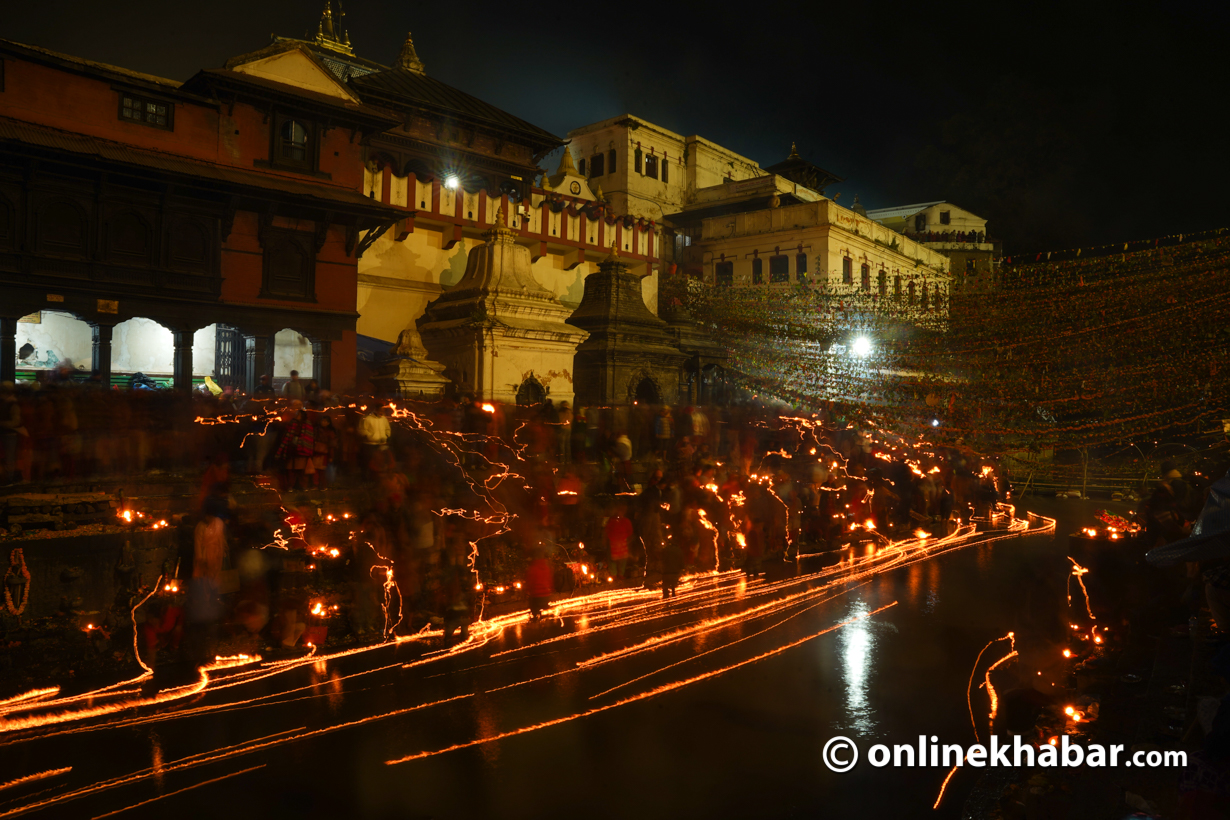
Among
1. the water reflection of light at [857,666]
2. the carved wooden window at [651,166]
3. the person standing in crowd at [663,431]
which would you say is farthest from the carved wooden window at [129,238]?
the carved wooden window at [651,166]

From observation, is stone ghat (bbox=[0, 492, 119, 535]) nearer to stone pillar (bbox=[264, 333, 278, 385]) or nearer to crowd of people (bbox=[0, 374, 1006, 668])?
crowd of people (bbox=[0, 374, 1006, 668])

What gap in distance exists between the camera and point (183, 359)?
18.6 meters

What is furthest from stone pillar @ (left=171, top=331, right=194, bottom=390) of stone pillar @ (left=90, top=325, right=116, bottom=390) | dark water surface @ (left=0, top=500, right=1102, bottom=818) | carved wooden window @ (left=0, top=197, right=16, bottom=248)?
dark water surface @ (left=0, top=500, right=1102, bottom=818)

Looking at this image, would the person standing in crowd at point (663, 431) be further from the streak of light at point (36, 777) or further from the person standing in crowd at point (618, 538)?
the streak of light at point (36, 777)

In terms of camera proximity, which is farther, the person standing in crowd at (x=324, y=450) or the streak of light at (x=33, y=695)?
the person standing in crowd at (x=324, y=450)

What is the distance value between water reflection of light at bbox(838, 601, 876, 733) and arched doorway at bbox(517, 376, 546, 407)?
13.1 meters

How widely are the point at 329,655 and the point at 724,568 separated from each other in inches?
299

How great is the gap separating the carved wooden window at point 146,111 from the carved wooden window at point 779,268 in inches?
1013

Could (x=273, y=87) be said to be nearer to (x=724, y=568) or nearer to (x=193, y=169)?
(x=193, y=169)

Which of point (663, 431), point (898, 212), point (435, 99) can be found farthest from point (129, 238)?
point (898, 212)

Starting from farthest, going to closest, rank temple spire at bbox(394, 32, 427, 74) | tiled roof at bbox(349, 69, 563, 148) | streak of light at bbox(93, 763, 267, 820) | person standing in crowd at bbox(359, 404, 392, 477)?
temple spire at bbox(394, 32, 427, 74)
tiled roof at bbox(349, 69, 563, 148)
person standing in crowd at bbox(359, 404, 392, 477)
streak of light at bbox(93, 763, 267, 820)

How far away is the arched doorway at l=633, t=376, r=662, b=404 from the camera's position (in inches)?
1017

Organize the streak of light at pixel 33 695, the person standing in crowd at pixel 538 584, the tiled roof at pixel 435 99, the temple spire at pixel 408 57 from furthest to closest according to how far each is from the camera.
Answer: the temple spire at pixel 408 57, the tiled roof at pixel 435 99, the person standing in crowd at pixel 538 584, the streak of light at pixel 33 695

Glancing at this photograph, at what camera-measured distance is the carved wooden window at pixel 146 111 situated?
18.5 metres
